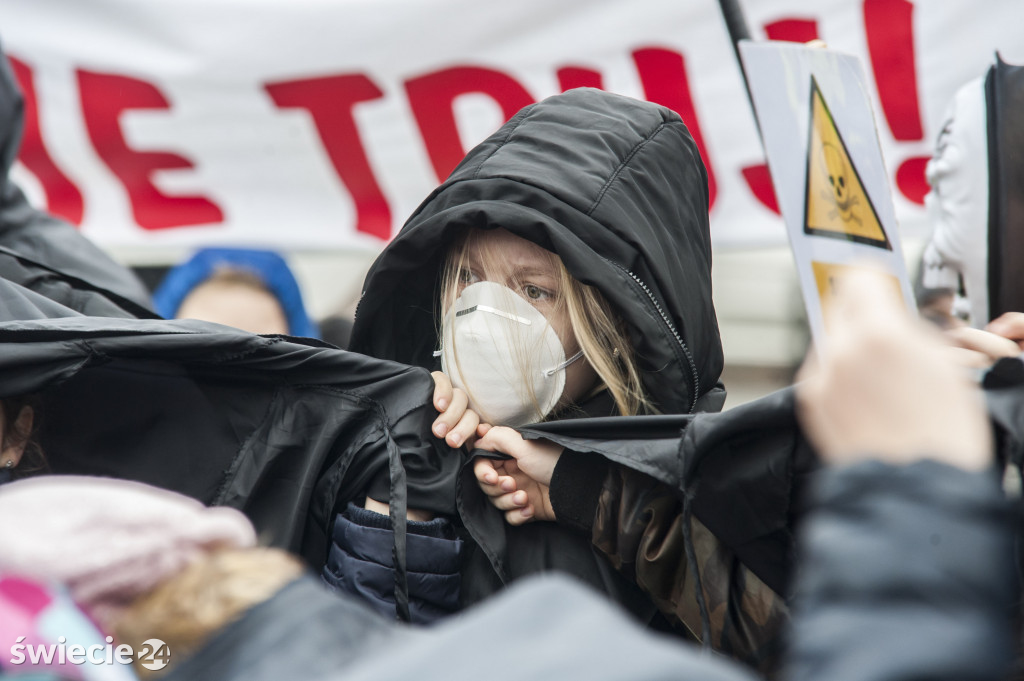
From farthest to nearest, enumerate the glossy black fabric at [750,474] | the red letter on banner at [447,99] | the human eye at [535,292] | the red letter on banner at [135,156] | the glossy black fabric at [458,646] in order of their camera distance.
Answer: the red letter on banner at [135,156]
the red letter on banner at [447,99]
the human eye at [535,292]
the glossy black fabric at [750,474]
the glossy black fabric at [458,646]

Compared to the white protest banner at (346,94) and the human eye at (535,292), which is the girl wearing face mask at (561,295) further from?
the white protest banner at (346,94)

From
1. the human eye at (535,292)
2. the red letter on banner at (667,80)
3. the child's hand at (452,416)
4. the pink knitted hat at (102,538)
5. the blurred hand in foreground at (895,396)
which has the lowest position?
the child's hand at (452,416)

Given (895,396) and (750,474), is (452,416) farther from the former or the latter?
(895,396)

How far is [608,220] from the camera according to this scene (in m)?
1.64

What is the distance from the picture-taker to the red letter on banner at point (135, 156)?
9.78 ft

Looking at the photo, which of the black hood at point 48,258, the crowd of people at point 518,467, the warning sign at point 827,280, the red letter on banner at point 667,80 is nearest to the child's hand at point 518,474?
the crowd of people at point 518,467

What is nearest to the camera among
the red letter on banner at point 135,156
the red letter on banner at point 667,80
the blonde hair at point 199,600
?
the blonde hair at point 199,600

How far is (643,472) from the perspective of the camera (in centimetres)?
133

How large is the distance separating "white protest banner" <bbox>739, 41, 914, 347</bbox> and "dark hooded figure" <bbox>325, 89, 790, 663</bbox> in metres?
0.35

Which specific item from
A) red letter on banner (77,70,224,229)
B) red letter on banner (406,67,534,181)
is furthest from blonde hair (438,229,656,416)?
red letter on banner (77,70,224,229)

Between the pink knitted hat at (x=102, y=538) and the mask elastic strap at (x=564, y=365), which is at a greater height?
the pink knitted hat at (x=102, y=538)

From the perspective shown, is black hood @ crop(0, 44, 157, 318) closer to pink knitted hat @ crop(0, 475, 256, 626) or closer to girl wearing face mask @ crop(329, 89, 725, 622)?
girl wearing face mask @ crop(329, 89, 725, 622)

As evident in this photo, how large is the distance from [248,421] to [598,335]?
2.03 feet

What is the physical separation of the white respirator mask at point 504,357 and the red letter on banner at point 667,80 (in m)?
1.25
